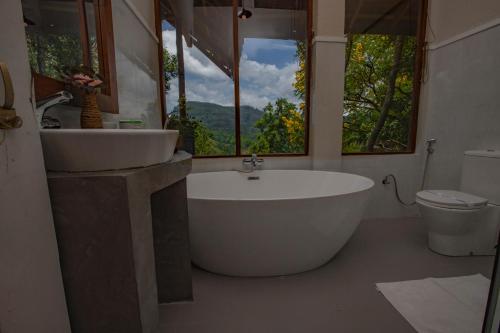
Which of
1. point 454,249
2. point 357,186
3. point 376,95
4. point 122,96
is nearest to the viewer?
point 122,96

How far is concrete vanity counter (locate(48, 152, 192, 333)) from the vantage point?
26.3 inches

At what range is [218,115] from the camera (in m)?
2.44

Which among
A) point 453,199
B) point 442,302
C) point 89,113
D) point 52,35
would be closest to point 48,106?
point 89,113

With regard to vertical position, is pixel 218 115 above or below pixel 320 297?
above

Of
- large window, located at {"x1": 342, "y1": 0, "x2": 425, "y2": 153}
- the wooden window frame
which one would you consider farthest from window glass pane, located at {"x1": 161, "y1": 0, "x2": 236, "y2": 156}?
large window, located at {"x1": 342, "y1": 0, "x2": 425, "y2": 153}

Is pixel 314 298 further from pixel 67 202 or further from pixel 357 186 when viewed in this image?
pixel 67 202

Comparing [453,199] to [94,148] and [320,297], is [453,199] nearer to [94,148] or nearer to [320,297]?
[320,297]

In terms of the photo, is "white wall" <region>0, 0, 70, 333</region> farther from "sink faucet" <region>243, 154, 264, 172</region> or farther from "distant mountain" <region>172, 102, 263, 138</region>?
"distant mountain" <region>172, 102, 263, 138</region>

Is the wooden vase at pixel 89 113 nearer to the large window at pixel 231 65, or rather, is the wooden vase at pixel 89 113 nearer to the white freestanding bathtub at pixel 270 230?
the white freestanding bathtub at pixel 270 230

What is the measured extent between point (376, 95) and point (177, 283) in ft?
8.85

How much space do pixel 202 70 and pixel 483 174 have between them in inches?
101

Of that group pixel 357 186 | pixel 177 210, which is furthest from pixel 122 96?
pixel 357 186

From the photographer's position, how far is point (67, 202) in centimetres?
67

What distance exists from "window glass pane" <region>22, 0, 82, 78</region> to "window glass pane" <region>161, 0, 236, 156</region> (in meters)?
1.25
